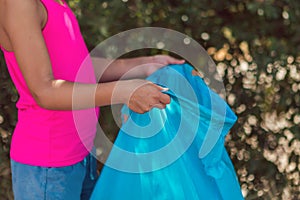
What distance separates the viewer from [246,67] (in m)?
3.01

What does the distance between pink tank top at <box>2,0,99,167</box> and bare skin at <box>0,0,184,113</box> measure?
0.14 m

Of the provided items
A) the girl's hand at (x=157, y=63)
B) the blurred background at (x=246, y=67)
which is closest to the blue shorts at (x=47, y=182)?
the girl's hand at (x=157, y=63)

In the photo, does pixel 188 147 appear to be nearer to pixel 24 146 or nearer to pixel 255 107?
pixel 24 146

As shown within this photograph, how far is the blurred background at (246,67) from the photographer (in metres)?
2.84

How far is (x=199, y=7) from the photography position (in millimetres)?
2926

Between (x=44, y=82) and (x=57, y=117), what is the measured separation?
0.85 feet

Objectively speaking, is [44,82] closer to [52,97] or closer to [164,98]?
[52,97]

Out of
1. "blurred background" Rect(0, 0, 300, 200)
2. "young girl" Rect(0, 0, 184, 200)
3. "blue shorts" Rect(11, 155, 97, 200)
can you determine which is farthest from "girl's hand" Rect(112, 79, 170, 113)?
"blurred background" Rect(0, 0, 300, 200)

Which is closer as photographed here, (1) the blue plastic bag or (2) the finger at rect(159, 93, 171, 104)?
(2) the finger at rect(159, 93, 171, 104)

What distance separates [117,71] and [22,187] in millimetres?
532

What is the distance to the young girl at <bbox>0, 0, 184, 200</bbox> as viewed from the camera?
4.80 ft

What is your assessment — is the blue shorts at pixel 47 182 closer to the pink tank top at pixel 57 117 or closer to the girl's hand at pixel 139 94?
the pink tank top at pixel 57 117

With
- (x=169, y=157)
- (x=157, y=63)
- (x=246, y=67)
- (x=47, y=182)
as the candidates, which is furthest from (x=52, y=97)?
(x=246, y=67)

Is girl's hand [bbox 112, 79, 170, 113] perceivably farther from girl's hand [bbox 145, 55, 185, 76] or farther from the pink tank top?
girl's hand [bbox 145, 55, 185, 76]
